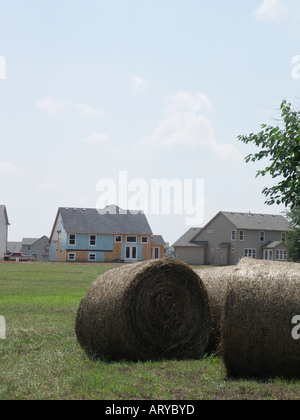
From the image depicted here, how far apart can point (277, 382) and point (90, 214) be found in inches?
2168

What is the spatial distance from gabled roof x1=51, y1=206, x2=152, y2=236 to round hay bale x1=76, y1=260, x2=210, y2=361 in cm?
5013

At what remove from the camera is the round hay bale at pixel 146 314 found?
8.40m

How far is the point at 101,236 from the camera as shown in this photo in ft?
196

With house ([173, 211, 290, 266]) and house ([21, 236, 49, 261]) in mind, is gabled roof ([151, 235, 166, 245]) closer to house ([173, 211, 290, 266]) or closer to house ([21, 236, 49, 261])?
house ([173, 211, 290, 266])

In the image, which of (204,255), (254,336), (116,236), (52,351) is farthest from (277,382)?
(204,255)

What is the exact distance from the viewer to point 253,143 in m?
15.5

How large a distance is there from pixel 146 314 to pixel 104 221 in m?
52.7

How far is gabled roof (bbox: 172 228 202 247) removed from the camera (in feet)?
223

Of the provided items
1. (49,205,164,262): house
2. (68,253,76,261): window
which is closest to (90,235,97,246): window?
(49,205,164,262): house

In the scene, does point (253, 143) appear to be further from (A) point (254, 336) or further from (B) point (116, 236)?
(B) point (116, 236)

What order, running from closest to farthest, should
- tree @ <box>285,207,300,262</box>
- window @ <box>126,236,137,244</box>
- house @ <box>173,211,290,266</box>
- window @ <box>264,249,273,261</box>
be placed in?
tree @ <box>285,207,300,262</box> → window @ <box>126,236,137,244</box> → house @ <box>173,211,290,266</box> → window @ <box>264,249,273,261</box>

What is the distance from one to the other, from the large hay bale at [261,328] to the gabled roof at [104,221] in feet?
170

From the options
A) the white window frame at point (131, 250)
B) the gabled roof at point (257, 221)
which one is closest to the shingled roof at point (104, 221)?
the white window frame at point (131, 250)

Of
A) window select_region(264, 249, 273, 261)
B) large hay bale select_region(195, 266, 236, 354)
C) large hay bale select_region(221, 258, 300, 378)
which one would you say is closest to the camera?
large hay bale select_region(221, 258, 300, 378)
